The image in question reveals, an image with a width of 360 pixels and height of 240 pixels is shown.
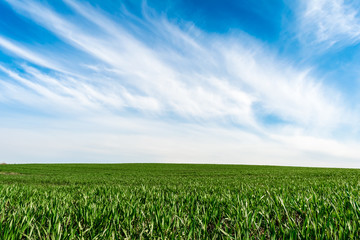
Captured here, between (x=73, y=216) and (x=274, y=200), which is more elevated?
(x=274, y=200)

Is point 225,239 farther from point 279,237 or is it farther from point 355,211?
point 355,211

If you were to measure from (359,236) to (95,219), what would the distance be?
3176 mm

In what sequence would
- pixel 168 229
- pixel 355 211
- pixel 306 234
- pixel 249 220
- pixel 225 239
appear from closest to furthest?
pixel 306 234
pixel 225 239
pixel 168 229
pixel 249 220
pixel 355 211

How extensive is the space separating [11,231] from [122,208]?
1603 millimetres

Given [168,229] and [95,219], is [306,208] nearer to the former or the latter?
[168,229]

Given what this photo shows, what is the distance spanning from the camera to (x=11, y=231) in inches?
91.9

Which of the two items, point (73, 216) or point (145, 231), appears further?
point (73, 216)

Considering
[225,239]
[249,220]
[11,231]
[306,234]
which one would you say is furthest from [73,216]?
[306,234]

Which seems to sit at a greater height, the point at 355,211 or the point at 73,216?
the point at 355,211

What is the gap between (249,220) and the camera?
110 inches

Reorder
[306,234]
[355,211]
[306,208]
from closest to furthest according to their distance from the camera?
[306,234]
[355,211]
[306,208]

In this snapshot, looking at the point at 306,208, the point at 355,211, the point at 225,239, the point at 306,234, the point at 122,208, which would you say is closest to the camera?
the point at 306,234

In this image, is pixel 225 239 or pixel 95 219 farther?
pixel 95 219

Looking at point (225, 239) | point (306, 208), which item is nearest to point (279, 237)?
point (225, 239)
